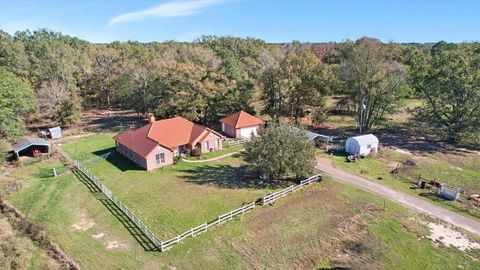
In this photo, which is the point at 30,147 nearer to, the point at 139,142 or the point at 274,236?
the point at 139,142

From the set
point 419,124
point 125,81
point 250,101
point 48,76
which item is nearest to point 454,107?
point 419,124

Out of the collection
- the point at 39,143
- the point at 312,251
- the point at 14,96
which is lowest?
the point at 312,251

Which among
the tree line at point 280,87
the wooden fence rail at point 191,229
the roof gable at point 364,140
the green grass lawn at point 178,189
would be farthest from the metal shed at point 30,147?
the roof gable at point 364,140

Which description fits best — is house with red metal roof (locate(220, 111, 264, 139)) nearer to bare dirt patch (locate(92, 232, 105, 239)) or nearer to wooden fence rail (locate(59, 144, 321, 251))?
wooden fence rail (locate(59, 144, 321, 251))

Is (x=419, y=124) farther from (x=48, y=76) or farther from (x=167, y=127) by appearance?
(x=48, y=76)

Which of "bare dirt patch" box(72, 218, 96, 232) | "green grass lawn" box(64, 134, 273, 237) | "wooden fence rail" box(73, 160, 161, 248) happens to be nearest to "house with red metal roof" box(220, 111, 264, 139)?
"green grass lawn" box(64, 134, 273, 237)

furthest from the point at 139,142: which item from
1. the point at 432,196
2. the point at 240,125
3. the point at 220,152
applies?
the point at 432,196
